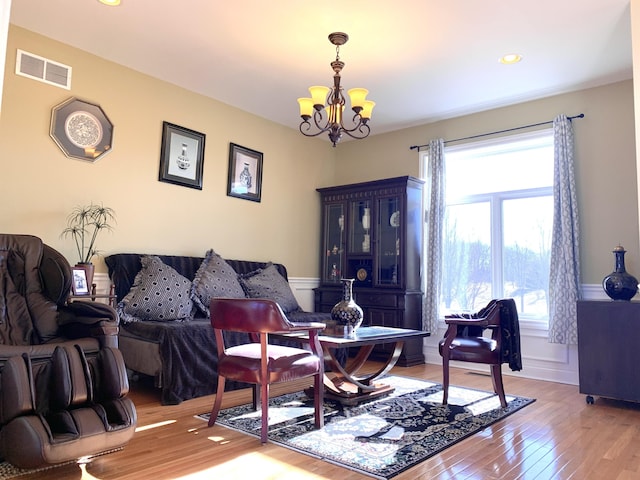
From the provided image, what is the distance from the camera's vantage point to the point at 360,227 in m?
5.68

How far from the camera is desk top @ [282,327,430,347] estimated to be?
2893 mm

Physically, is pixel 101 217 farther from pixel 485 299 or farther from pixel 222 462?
pixel 485 299

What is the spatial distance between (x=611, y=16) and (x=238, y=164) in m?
3.56

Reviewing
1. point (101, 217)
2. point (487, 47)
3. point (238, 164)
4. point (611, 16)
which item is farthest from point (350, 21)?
point (101, 217)

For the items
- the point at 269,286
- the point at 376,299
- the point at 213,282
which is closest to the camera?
the point at 213,282

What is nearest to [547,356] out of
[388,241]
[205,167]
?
[388,241]

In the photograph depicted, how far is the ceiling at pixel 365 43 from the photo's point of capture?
3.29 metres

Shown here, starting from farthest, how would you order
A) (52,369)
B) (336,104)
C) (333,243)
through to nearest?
1. (333,243)
2. (336,104)
3. (52,369)

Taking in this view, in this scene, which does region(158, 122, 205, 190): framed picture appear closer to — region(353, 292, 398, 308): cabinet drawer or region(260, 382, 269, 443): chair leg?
region(353, 292, 398, 308): cabinet drawer

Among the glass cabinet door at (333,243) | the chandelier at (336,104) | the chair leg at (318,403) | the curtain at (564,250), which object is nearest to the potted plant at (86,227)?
the chandelier at (336,104)

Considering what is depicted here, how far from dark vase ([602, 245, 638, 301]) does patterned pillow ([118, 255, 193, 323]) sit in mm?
3455

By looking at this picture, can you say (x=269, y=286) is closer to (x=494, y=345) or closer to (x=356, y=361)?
(x=356, y=361)

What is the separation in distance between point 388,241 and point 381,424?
9.08ft

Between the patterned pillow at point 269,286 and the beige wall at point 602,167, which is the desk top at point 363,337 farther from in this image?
the beige wall at point 602,167
